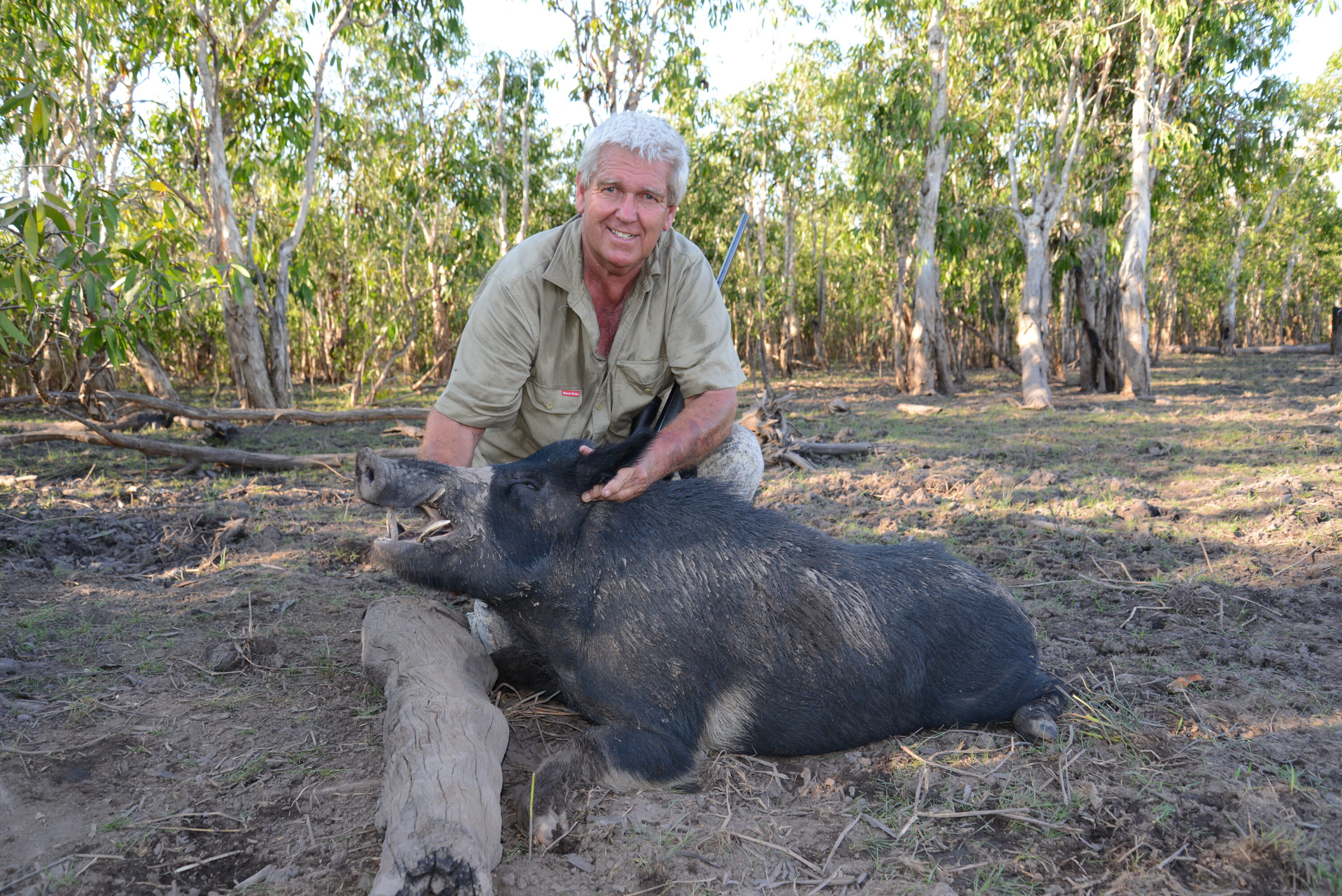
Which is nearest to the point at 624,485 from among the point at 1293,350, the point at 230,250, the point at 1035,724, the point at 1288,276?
the point at 1035,724

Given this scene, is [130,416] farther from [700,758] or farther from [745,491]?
[700,758]

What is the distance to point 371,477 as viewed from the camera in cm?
264

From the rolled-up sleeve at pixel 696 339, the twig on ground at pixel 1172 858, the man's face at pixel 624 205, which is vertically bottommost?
the twig on ground at pixel 1172 858

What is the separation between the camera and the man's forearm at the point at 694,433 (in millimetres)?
3301

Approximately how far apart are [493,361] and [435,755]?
186 centimetres

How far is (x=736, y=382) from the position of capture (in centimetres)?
391

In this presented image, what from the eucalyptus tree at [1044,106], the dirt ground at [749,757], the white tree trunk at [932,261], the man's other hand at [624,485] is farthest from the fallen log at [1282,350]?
the man's other hand at [624,485]

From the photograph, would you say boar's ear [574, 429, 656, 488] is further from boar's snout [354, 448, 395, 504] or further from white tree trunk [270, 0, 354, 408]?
white tree trunk [270, 0, 354, 408]

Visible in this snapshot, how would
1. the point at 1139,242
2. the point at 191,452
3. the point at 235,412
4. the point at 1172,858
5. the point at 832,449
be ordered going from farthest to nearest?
the point at 1139,242, the point at 832,449, the point at 235,412, the point at 191,452, the point at 1172,858

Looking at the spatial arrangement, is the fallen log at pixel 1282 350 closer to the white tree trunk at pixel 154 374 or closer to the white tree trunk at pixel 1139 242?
the white tree trunk at pixel 1139 242

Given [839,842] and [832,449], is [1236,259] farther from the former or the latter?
[839,842]

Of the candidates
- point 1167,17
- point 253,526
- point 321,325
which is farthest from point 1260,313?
point 253,526

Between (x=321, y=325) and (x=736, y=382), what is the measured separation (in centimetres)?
2181

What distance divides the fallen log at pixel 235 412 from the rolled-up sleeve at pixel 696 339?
5740 mm
